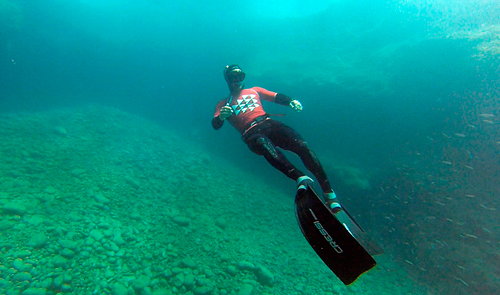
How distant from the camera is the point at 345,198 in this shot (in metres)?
10.8

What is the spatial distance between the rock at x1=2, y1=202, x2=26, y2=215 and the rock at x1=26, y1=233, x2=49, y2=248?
111 cm

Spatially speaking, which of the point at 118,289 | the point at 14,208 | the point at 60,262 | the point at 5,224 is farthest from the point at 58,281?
the point at 14,208

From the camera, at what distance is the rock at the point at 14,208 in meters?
4.89

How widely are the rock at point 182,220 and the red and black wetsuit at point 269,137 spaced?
138 inches

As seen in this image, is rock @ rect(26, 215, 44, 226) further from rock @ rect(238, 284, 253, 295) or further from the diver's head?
the diver's head

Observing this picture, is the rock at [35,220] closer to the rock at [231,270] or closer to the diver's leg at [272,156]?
the rock at [231,270]

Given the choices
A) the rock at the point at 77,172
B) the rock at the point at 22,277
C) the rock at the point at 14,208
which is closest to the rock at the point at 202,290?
the rock at the point at 22,277

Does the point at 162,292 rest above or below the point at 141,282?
above

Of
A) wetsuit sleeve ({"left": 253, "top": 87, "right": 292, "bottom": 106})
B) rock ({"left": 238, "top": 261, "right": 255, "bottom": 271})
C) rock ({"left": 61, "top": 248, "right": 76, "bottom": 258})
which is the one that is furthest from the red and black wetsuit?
rock ({"left": 61, "top": 248, "right": 76, "bottom": 258})

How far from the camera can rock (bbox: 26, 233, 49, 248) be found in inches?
166

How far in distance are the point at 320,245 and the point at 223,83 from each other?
21.7m

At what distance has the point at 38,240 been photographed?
4.32 m

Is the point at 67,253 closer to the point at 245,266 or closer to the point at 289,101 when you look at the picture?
the point at 245,266

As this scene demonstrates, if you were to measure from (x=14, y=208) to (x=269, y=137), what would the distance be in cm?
A: 627
